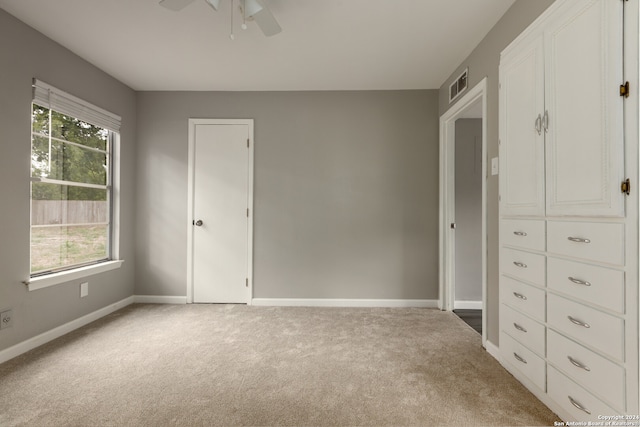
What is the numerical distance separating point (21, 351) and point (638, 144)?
4.05 m

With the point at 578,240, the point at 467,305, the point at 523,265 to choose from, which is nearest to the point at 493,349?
the point at 523,265

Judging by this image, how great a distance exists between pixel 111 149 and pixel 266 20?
2532 millimetres

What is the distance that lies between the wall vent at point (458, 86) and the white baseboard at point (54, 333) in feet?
14.1

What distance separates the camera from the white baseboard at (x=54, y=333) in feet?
7.69

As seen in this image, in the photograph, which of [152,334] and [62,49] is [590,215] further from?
[62,49]

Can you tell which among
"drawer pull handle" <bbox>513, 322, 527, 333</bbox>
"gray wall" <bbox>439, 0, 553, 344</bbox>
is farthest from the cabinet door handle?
"gray wall" <bbox>439, 0, 553, 344</bbox>

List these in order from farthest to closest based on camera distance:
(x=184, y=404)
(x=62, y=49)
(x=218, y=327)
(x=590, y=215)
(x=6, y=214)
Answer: (x=218, y=327), (x=62, y=49), (x=6, y=214), (x=184, y=404), (x=590, y=215)

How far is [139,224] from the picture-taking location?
12.7 feet

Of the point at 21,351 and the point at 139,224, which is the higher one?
the point at 139,224

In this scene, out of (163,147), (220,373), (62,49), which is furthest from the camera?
(163,147)

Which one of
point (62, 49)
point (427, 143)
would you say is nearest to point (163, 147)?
point (62, 49)

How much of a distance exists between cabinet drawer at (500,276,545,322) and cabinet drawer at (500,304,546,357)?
0.05 metres

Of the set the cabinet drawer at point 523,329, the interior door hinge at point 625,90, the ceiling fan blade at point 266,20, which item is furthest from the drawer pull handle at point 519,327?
the ceiling fan blade at point 266,20

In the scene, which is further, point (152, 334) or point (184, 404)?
point (152, 334)
